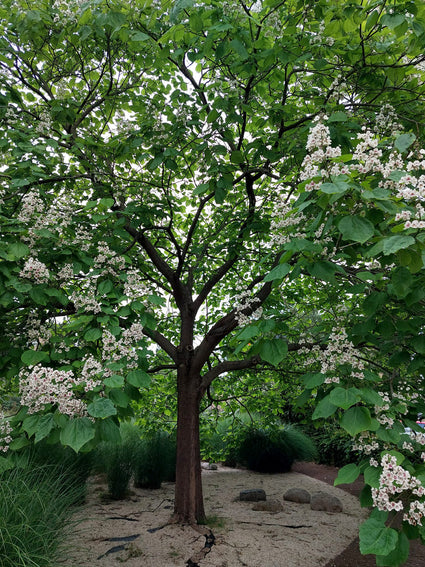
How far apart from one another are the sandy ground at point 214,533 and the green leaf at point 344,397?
2023 mm

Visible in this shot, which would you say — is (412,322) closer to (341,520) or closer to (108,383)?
(108,383)

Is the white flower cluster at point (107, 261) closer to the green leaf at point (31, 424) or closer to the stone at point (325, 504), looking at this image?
the green leaf at point (31, 424)

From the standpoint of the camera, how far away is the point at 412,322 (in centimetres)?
214

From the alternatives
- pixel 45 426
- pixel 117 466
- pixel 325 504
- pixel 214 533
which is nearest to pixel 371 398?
pixel 45 426

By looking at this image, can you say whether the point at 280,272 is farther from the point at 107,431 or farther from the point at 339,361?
the point at 107,431

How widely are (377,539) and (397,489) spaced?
0.20 m

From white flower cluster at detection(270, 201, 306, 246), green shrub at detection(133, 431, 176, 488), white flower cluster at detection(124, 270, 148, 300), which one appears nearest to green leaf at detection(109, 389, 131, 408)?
white flower cluster at detection(124, 270, 148, 300)

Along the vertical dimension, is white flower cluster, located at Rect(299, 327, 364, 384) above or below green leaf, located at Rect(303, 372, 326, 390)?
above

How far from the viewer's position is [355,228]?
5.16 ft

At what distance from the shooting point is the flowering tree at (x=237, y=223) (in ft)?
5.64

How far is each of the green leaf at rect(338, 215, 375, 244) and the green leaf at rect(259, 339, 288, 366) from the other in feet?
2.32

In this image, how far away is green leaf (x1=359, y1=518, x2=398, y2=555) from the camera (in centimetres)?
141

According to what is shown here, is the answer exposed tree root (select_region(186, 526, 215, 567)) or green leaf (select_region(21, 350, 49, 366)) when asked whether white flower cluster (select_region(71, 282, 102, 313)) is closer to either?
green leaf (select_region(21, 350, 49, 366))

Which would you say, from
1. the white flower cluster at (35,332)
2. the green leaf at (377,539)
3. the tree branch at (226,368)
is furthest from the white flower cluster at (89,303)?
the tree branch at (226,368)
